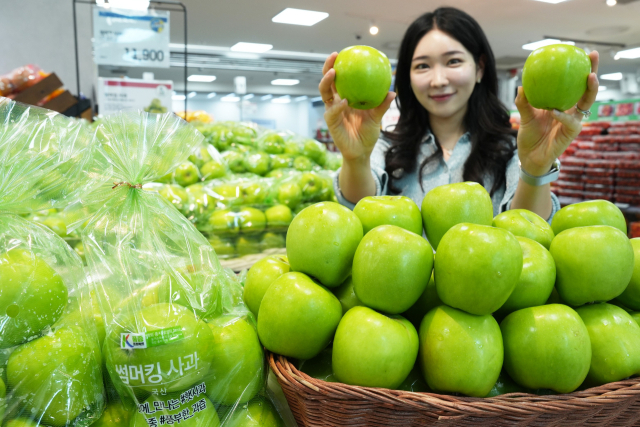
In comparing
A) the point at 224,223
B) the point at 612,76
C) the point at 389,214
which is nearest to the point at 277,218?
the point at 224,223

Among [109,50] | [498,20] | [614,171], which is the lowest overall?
[614,171]

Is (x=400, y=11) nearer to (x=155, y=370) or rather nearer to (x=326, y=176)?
(x=326, y=176)

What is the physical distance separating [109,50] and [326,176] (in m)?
1.79

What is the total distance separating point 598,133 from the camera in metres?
4.88

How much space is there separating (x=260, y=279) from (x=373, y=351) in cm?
30

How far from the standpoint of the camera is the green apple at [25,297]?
26.1 inches

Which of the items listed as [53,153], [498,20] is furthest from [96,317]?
[498,20]

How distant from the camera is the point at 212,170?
2496mm

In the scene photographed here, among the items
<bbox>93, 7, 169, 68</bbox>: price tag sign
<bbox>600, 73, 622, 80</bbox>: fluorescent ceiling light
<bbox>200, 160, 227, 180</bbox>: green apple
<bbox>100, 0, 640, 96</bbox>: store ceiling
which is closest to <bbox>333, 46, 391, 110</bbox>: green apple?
<bbox>200, 160, 227, 180</bbox>: green apple

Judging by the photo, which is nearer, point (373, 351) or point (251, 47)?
point (373, 351)

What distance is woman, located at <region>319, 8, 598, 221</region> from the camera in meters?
1.54

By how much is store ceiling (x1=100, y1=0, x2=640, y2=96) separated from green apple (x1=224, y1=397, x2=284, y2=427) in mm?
7589

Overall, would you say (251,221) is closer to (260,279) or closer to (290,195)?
(290,195)

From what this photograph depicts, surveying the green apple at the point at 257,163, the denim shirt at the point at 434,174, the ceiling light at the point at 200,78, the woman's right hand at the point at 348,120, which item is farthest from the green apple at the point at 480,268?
the ceiling light at the point at 200,78
